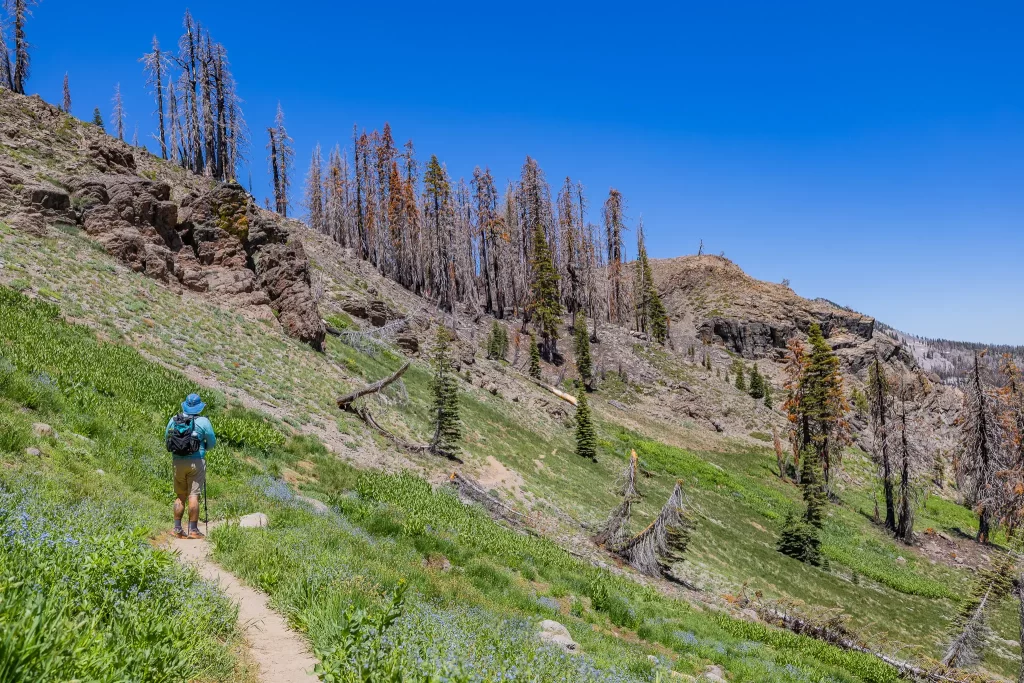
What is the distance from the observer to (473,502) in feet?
52.9

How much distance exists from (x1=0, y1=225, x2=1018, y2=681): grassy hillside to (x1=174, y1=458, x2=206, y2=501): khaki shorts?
1.42 feet

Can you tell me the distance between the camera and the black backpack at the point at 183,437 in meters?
7.45

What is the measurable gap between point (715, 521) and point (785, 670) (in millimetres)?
19027

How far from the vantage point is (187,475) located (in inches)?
298

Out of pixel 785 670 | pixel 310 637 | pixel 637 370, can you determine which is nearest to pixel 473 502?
pixel 785 670

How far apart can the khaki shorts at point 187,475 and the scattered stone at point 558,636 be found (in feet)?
18.5

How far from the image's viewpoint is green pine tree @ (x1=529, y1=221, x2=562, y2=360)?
64.0 m

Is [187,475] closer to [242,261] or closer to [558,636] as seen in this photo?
[558,636]

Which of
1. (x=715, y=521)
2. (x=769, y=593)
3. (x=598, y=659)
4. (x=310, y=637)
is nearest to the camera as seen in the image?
(x=310, y=637)

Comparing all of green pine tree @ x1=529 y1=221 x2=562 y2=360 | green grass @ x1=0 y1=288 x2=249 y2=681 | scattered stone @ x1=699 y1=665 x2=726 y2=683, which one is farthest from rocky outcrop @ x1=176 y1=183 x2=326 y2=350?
green pine tree @ x1=529 y1=221 x2=562 y2=360

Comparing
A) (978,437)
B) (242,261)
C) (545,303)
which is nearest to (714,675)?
(242,261)

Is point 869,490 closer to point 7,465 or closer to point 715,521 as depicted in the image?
point 715,521

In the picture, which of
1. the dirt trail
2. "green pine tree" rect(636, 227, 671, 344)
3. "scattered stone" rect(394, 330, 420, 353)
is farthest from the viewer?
"green pine tree" rect(636, 227, 671, 344)

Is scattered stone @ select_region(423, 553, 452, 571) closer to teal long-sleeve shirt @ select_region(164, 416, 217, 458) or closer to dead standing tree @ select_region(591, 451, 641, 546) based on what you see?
teal long-sleeve shirt @ select_region(164, 416, 217, 458)
